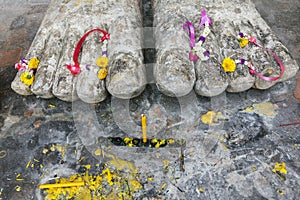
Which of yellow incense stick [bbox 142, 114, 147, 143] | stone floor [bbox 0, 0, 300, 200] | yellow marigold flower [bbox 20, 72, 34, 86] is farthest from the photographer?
yellow marigold flower [bbox 20, 72, 34, 86]

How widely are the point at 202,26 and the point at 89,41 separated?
69 centimetres

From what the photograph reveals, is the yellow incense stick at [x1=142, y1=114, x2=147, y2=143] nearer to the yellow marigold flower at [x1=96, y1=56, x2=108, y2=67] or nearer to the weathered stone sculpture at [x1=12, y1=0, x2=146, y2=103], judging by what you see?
the weathered stone sculpture at [x1=12, y1=0, x2=146, y2=103]

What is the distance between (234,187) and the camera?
120 cm

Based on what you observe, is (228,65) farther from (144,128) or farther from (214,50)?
(144,128)

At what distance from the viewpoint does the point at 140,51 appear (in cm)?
153

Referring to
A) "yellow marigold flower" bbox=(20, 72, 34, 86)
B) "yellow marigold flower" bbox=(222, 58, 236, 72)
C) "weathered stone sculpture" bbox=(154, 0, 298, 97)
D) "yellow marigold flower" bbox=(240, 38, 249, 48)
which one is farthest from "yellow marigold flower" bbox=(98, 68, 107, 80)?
"yellow marigold flower" bbox=(240, 38, 249, 48)

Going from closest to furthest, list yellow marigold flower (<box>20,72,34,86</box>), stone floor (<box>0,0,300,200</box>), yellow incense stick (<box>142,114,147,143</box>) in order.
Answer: stone floor (<box>0,0,300,200</box>) → yellow incense stick (<box>142,114,147,143</box>) → yellow marigold flower (<box>20,72,34,86</box>)

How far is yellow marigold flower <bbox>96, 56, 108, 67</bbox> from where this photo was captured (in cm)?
148

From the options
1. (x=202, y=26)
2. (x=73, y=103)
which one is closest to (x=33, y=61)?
(x=73, y=103)

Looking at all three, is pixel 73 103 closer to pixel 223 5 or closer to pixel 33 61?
pixel 33 61

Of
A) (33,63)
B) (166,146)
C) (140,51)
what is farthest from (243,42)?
(33,63)

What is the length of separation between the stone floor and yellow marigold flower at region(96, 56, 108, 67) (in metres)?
0.21

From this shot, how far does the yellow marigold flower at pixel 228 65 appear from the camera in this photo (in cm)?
145

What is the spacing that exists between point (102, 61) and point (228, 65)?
0.69 meters
